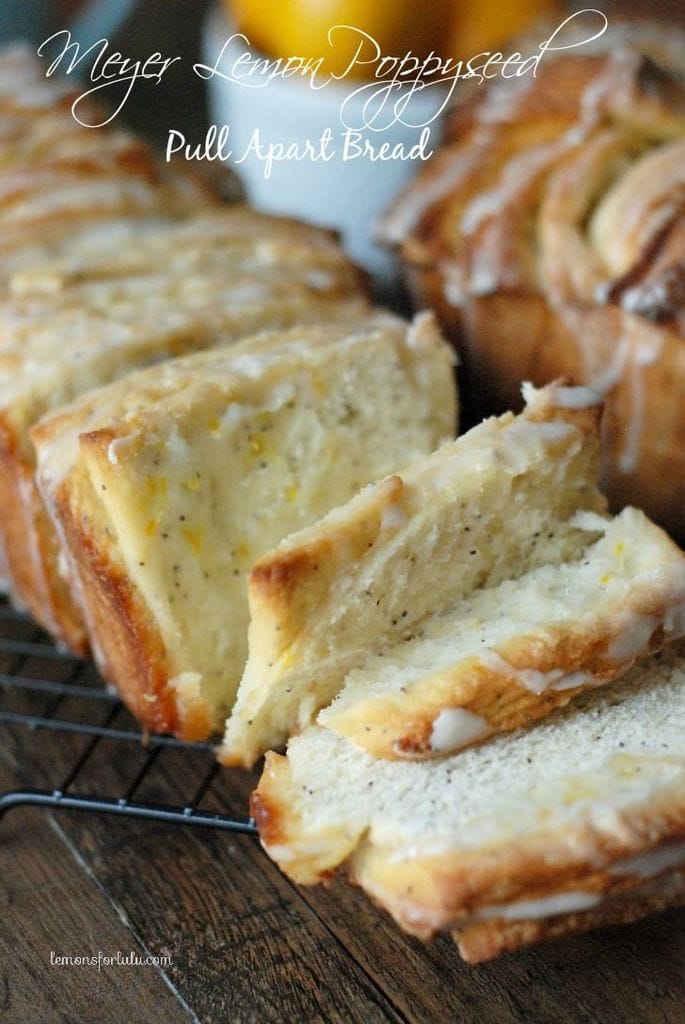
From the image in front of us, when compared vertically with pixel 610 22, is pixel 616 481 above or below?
below

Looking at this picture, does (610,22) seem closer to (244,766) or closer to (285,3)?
(285,3)

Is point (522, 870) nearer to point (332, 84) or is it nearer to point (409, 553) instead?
point (409, 553)

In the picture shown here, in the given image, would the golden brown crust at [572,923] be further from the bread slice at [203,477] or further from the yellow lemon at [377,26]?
the yellow lemon at [377,26]

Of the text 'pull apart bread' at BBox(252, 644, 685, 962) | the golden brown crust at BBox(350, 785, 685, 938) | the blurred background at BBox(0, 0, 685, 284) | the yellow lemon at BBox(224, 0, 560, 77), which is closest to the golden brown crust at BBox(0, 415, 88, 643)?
the text 'pull apart bread' at BBox(252, 644, 685, 962)

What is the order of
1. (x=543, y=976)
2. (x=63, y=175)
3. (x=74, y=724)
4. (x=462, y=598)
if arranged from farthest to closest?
(x=63, y=175) < (x=74, y=724) < (x=462, y=598) < (x=543, y=976)

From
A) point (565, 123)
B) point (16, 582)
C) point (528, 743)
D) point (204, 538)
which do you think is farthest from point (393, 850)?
point (565, 123)

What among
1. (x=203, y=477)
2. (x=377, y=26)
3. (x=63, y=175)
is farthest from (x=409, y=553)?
(x=377, y=26)
